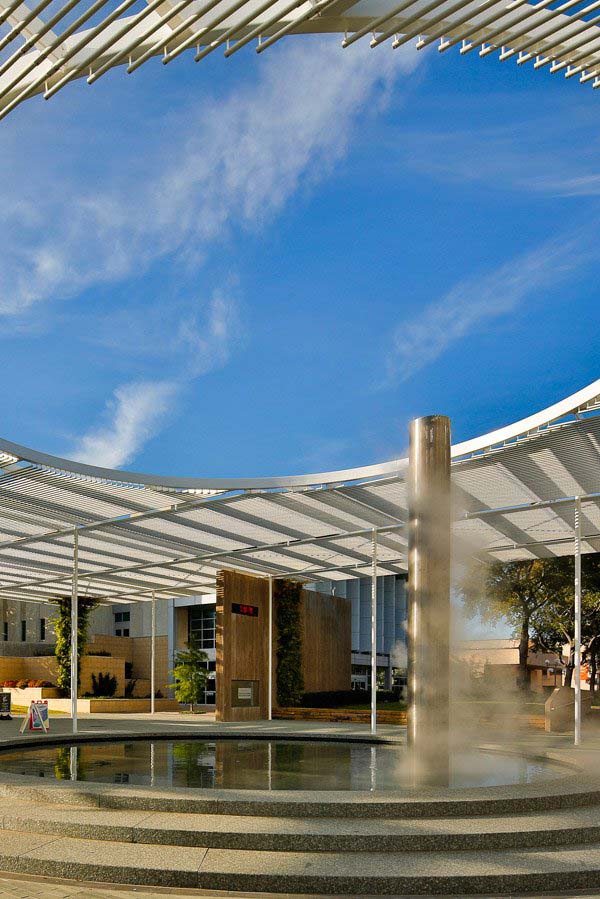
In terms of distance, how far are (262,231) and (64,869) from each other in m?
31.7

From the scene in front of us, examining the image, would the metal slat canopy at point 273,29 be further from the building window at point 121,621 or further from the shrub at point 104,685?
the building window at point 121,621

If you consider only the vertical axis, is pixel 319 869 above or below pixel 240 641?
above

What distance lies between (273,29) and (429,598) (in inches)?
279

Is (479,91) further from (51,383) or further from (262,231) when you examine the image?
(51,383)

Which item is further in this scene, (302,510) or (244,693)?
(244,693)

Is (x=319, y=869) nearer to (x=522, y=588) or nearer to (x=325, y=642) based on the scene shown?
(x=325, y=642)

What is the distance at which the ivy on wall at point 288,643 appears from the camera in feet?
83.8

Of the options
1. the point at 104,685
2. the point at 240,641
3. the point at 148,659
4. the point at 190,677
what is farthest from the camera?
the point at 148,659

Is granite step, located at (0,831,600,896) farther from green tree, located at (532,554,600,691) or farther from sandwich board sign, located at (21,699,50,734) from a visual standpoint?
green tree, located at (532,554,600,691)

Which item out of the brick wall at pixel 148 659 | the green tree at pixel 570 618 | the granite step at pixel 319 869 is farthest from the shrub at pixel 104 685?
the granite step at pixel 319 869

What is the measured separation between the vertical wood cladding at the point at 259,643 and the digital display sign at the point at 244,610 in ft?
0.28

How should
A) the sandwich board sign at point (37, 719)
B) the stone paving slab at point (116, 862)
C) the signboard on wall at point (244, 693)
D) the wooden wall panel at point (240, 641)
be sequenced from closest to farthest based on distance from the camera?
the stone paving slab at point (116, 862), the sandwich board sign at point (37, 719), the wooden wall panel at point (240, 641), the signboard on wall at point (244, 693)

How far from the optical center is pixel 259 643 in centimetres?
2527

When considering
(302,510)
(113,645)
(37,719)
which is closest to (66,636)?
(113,645)
